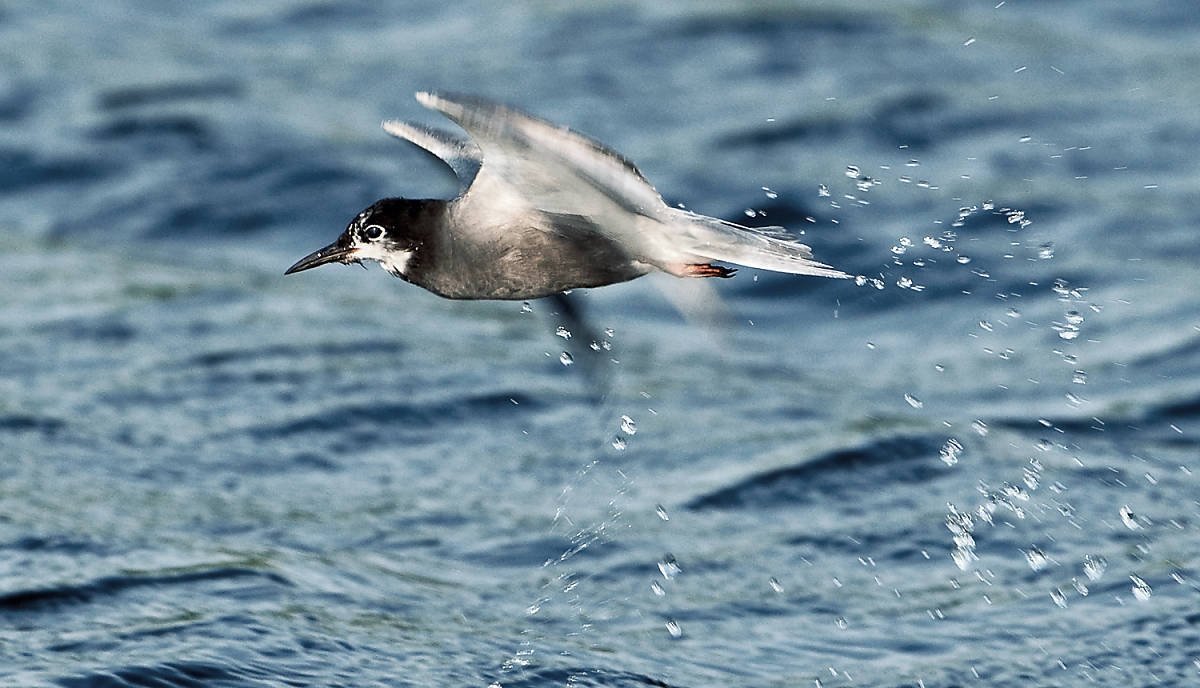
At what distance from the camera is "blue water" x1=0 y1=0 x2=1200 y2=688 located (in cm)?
700

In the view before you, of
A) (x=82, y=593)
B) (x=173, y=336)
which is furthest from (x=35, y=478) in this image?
(x=173, y=336)

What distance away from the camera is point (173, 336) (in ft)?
34.0

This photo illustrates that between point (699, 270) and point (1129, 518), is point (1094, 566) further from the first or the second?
point (699, 270)

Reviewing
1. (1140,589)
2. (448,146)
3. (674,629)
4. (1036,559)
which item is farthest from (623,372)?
(448,146)

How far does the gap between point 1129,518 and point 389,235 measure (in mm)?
4215

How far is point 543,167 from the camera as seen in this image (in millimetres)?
5023

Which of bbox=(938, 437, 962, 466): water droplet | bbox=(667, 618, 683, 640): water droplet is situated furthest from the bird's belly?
bbox=(938, 437, 962, 466): water droplet

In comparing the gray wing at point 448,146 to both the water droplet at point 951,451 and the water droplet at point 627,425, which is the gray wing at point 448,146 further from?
the water droplet at point 951,451

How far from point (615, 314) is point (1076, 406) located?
9.32ft

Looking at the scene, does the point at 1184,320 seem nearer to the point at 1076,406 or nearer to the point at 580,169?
the point at 1076,406

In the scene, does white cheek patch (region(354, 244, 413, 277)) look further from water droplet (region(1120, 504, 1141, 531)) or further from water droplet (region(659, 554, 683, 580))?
water droplet (region(1120, 504, 1141, 531))

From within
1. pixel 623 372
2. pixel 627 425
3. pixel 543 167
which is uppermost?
pixel 543 167

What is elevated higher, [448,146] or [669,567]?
[448,146]

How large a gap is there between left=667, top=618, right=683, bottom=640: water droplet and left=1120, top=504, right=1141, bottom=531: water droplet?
226 cm
